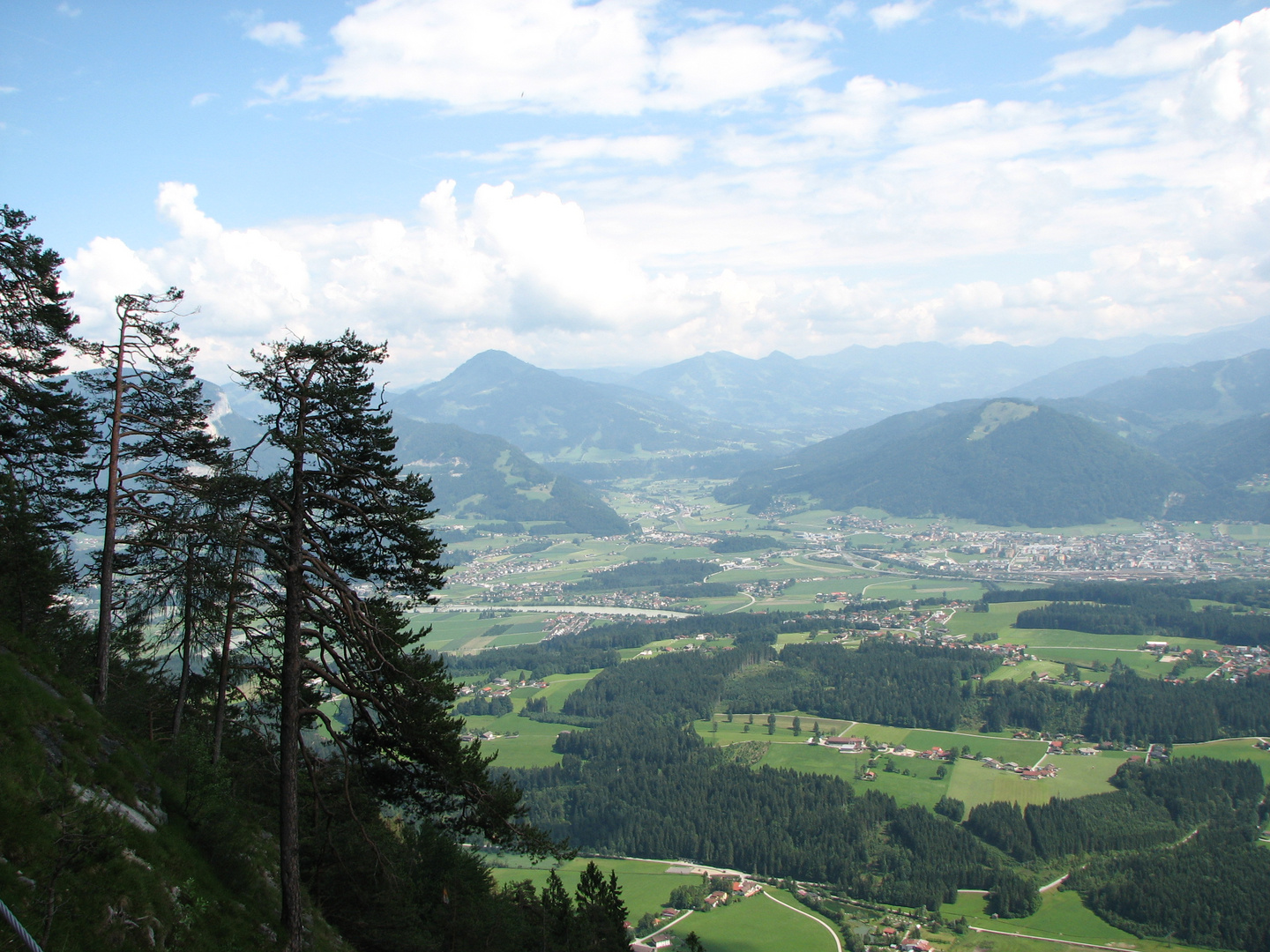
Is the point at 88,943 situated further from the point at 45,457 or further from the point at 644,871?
the point at 644,871

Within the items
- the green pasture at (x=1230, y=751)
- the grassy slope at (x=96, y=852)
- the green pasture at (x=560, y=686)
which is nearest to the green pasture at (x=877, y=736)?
the green pasture at (x=1230, y=751)

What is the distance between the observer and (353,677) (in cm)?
938

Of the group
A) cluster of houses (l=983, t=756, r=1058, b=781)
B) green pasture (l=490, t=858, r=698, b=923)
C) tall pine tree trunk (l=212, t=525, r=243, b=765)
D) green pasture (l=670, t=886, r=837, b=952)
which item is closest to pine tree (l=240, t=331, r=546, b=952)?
tall pine tree trunk (l=212, t=525, r=243, b=765)

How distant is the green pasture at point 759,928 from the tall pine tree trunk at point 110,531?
1098 inches

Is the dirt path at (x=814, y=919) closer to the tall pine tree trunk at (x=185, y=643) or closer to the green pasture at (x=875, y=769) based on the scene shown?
the green pasture at (x=875, y=769)

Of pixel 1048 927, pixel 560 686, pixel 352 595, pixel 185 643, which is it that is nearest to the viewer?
pixel 352 595

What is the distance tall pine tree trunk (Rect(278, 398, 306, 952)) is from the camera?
→ 29.1ft

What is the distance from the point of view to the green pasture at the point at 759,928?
3169cm

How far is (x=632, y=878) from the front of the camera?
40156 mm

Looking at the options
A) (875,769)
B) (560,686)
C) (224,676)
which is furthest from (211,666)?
(560,686)

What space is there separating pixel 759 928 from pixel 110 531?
1291 inches

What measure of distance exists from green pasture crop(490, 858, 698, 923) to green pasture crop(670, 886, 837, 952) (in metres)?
2.76

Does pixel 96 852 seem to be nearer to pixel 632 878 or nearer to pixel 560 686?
pixel 632 878

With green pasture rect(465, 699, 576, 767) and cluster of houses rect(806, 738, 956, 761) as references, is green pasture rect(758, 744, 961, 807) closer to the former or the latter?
cluster of houses rect(806, 738, 956, 761)
